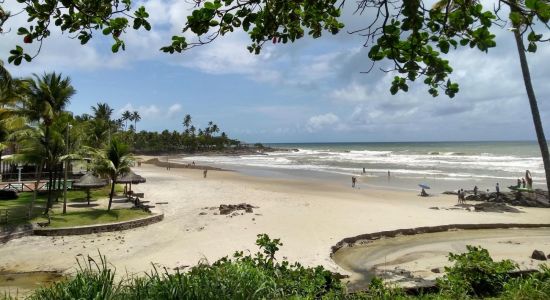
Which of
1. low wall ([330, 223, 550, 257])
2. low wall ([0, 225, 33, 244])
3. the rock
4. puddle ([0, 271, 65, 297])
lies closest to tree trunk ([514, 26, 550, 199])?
the rock

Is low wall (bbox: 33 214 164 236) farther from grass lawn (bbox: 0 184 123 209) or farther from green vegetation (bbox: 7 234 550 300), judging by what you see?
green vegetation (bbox: 7 234 550 300)

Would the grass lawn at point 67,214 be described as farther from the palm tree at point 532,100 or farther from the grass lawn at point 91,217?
the palm tree at point 532,100

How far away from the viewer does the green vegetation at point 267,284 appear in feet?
12.8

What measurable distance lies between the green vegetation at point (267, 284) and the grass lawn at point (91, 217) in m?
11.7

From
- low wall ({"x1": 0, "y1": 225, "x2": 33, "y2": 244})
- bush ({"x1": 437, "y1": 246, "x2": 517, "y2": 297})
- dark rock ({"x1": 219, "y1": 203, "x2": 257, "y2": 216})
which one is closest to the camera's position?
bush ({"x1": 437, "y1": 246, "x2": 517, "y2": 297})

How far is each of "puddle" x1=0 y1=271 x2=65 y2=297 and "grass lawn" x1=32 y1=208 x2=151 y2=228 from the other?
4.50 meters

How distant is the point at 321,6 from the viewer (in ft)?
13.2

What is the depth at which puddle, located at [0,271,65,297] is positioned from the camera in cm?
1048

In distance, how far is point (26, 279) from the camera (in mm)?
11148

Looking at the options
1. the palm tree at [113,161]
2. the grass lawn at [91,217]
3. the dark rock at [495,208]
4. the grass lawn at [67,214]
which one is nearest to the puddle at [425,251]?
the dark rock at [495,208]

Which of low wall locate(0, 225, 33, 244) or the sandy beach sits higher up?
low wall locate(0, 225, 33, 244)

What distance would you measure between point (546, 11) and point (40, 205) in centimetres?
2186

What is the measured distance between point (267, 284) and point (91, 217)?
14.5 m

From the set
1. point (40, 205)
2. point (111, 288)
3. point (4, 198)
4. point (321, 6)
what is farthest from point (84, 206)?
point (321, 6)
